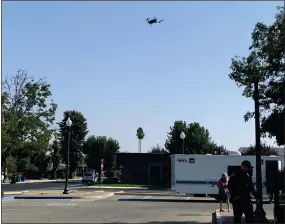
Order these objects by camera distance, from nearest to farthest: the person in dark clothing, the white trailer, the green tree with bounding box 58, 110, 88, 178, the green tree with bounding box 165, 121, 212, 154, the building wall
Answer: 1. the person in dark clothing
2. the white trailer
3. the building wall
4. the green tree with bounding box 165, 121, 212, 154
5. the green tree with bounding box 58, 110, 88, 178

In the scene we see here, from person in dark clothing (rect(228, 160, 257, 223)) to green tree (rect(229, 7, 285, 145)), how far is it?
202 centimetres

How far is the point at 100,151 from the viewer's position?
287 ft

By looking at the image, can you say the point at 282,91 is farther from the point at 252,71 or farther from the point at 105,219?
the point at 105,219

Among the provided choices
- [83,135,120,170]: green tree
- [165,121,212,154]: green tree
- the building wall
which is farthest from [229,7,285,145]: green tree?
[83,135,120,170]: green tree

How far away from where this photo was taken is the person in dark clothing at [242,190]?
41.6 feet

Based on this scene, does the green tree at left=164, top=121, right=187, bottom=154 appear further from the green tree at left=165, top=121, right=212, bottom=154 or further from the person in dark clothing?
the person in dark clothing

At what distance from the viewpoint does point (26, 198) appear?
3030 cm

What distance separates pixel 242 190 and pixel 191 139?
5704cm

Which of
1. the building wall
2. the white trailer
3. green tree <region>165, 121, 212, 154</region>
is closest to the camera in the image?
the white trailer

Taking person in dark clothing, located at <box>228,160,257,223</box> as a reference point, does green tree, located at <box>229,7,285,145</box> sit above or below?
above

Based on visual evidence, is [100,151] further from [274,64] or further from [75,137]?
[274,64]

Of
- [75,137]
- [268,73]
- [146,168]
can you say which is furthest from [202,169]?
[75,137]

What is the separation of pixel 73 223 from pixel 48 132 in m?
35.3

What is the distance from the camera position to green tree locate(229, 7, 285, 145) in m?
14.2
